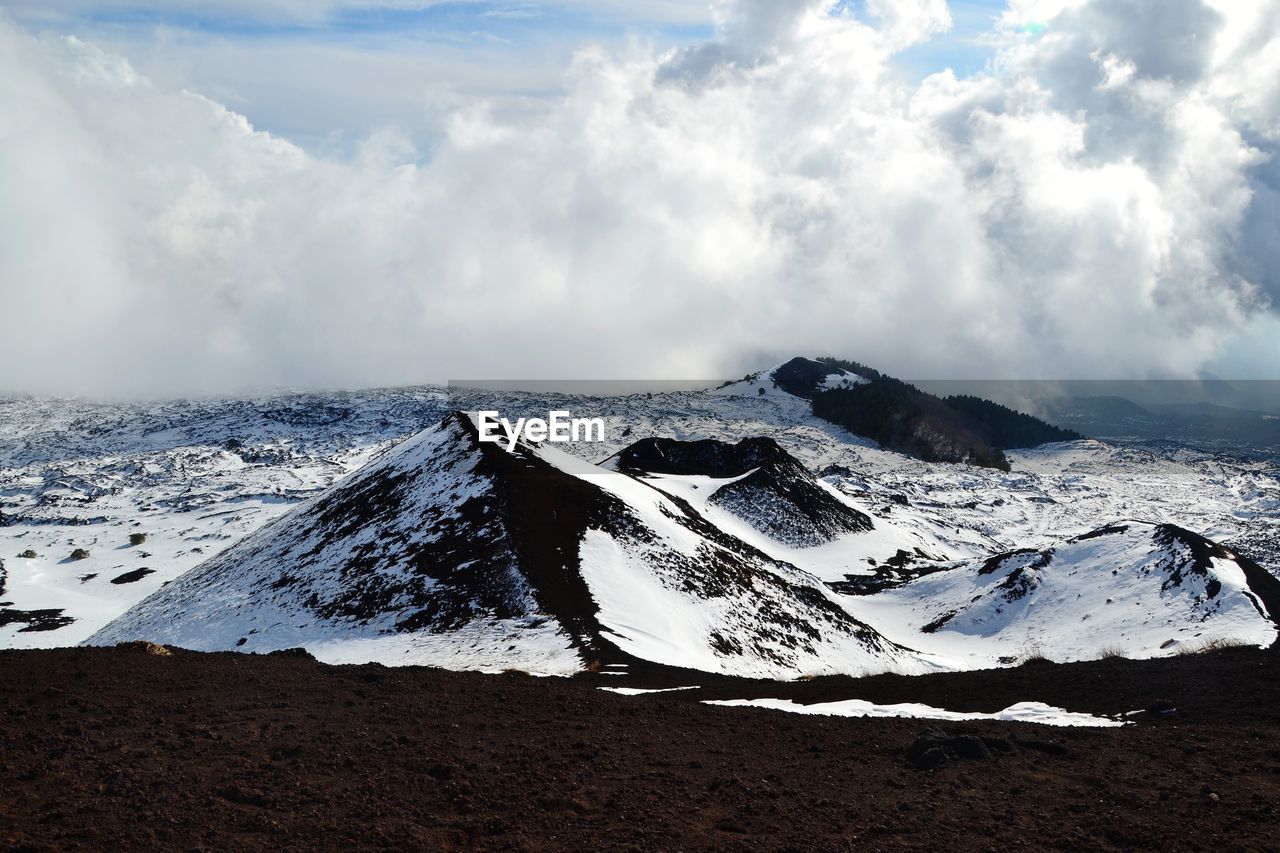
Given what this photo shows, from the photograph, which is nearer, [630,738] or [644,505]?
[630,738]

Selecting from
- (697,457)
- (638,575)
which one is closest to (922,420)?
(697,457)

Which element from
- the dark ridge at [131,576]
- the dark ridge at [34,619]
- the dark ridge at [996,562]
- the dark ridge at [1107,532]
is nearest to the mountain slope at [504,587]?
the dark ridge at [996,562]

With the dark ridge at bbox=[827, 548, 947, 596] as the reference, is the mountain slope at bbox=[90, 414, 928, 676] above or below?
above

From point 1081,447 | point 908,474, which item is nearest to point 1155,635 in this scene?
point 908,474

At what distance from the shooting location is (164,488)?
125 meters

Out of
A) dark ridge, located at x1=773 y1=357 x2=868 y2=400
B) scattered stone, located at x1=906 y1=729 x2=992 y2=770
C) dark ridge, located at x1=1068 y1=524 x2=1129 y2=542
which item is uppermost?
dark ridge, located at x1=773 y1=357 x2=868 y2=400

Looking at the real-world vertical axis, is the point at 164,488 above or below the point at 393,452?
below

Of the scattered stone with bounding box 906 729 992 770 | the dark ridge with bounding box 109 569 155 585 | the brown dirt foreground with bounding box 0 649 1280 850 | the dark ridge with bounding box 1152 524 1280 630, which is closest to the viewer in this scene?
the brown dirt foreground with bounding box 0 649 1280 850

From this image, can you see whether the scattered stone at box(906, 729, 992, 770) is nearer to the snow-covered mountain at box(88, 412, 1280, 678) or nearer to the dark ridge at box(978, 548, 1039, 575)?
the snow-covered mountain at box(88, 412, 1280, 678)

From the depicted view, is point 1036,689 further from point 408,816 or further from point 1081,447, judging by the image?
point 1081,447

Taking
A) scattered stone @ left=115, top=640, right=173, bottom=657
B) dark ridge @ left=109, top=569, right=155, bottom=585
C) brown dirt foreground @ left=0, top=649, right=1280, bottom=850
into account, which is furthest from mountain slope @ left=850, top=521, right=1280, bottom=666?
dark ridge @ left=109, top=569, right=155, bottom=585

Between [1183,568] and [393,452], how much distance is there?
1829 inches

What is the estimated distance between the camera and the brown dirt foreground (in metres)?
12.4

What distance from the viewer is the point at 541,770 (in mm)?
15180
